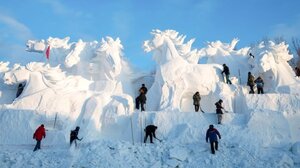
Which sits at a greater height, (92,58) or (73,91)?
(92,58)

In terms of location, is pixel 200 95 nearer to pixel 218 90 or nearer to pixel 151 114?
pixel 218 90

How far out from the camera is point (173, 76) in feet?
68.8

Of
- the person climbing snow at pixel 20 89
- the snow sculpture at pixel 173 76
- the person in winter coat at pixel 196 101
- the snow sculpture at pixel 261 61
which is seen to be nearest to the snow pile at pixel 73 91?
the person climbing snow at pixel 20 89

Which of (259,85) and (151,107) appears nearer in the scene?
(259,85)

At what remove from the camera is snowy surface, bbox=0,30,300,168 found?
15.9 m

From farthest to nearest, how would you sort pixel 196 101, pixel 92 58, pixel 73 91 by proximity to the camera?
pixel 92 58
pixel 73 91
pixel 196 101

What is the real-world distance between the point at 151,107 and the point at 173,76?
1894 millimetres

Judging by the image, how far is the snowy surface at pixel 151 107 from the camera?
625 inches

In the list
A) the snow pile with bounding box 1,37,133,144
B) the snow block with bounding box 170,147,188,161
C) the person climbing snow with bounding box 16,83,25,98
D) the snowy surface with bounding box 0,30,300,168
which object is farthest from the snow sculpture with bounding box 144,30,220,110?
the person climbing snow with bounding box 16,83,25,98

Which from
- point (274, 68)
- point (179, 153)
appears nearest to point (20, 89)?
point (179, 153)

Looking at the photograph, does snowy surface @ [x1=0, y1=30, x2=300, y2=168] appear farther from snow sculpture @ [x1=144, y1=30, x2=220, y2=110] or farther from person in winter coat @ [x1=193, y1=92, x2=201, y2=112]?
person in winter coat @ [x1=193, y1=92, x2=201, y2=112]

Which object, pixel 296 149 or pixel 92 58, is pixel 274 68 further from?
pixel 92 58

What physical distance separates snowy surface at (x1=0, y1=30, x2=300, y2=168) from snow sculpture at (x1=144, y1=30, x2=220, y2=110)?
5 cm

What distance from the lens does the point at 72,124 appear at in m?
19.6
